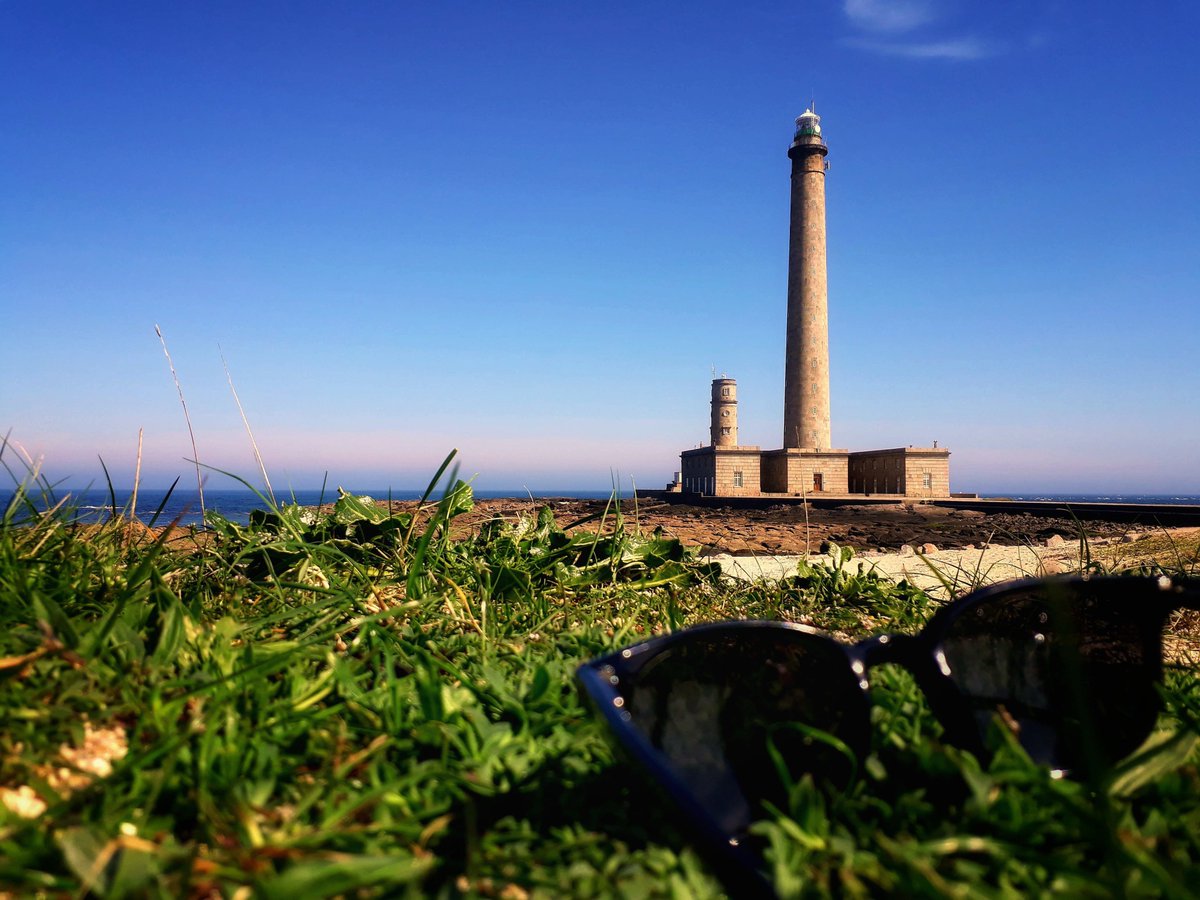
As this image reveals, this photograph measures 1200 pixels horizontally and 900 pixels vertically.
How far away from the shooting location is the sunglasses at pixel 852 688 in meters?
1.02

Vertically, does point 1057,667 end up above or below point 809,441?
below

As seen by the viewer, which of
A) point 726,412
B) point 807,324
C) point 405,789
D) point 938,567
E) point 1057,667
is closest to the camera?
point 405,789

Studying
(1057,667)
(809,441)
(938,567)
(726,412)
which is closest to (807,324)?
(809,441)

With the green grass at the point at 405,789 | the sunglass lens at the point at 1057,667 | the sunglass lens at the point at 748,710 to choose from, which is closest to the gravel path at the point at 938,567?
the sunglass lens at the point at 1057,667

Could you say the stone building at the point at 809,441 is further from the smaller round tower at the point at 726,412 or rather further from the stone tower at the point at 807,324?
the smaller round tower at the point at 726,412

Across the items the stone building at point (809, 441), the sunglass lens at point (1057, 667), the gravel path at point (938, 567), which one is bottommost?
the gravel path at point (938, 567)

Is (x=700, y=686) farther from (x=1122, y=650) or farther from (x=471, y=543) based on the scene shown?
(x=471, y=543)

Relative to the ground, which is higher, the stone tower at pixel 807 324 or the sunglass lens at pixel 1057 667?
the stone tower at pixel 807 324

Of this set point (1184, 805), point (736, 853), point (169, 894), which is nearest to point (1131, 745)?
point (1184, 805)

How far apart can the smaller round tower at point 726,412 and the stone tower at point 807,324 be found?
8361 mm

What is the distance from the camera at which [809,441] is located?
30.9 m

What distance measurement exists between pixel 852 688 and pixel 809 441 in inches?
1224

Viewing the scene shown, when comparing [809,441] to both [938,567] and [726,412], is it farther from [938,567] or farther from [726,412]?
[938,567]

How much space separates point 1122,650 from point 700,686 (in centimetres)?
93
